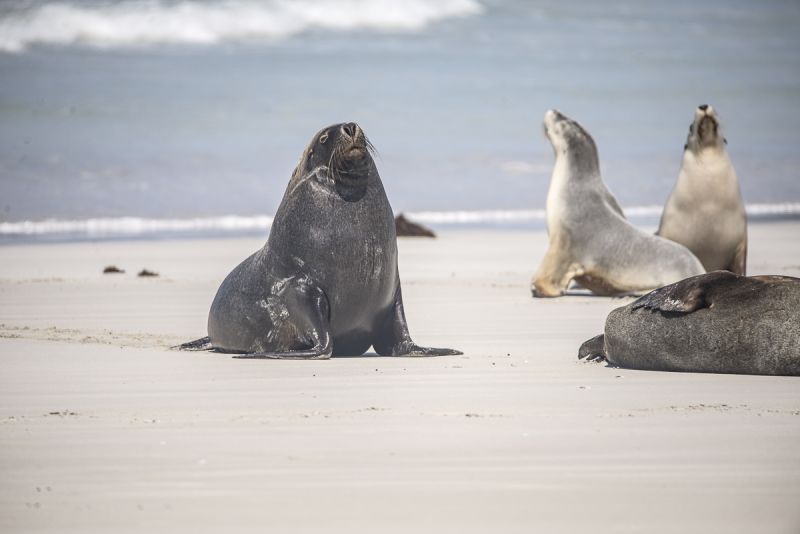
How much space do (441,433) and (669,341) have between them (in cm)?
214

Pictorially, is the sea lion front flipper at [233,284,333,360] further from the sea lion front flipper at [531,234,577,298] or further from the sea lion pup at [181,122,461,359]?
the sea lion front flipper at [531,234,577,298]

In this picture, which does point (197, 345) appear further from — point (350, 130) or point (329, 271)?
point (350, 130)

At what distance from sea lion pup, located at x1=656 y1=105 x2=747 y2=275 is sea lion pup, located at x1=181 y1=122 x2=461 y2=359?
222 inches

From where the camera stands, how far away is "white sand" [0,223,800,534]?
3.91 meters

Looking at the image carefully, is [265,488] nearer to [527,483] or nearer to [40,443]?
[527,483]

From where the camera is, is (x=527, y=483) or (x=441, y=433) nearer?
(x=527, y=483)

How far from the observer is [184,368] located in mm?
7121

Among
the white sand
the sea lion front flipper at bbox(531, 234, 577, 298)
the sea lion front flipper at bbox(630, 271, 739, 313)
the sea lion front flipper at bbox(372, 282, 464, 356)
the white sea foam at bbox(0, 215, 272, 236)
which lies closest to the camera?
the white sand

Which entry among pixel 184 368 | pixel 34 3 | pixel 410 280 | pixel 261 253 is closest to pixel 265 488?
pixel 184 368

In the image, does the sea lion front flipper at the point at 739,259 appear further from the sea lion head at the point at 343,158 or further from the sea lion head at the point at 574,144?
the sea lion head at the point at 343,158

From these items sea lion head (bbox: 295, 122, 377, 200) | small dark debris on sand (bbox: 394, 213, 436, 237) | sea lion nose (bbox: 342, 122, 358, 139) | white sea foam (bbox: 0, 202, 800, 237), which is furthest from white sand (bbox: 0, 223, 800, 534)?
white sea foam (bbox: 0, 202, 800, 237)

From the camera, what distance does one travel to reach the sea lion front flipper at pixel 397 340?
7.70 metres

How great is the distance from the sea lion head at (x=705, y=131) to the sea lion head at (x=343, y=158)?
18.9 ft

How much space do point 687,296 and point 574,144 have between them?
255 inches
